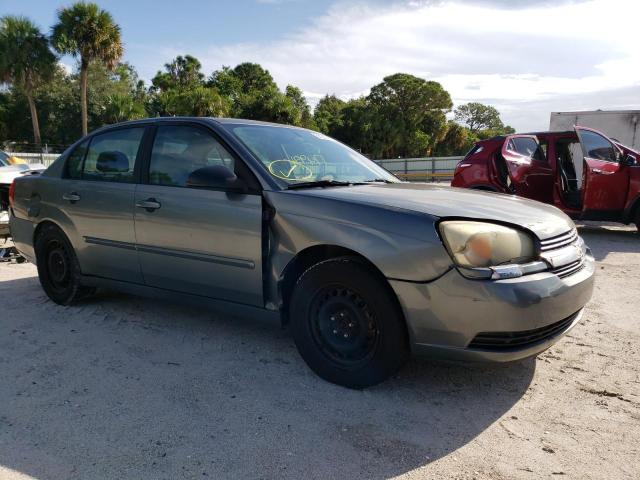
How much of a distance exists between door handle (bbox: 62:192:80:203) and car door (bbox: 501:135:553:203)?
21.6ft

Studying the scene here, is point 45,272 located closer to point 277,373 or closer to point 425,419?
point 277,373

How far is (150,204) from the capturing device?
3686 mm

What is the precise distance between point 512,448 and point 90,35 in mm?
33558

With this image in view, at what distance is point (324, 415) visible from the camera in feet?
8.66

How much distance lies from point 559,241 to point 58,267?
4.15 m

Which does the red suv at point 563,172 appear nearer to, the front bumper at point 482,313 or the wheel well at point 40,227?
the front bumper at point 482,313

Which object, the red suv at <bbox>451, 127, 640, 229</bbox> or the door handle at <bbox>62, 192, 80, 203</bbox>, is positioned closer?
the door handle at <bbox>62, 192, 80, 203</bbox>

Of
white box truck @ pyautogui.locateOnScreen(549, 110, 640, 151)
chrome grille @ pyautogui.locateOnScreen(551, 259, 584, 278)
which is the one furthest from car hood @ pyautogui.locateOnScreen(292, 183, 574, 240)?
white box truck @ pyautogui.locateOnScreen(549, 110, 640, 151)

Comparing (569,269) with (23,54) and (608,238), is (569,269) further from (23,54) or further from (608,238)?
(23,54)

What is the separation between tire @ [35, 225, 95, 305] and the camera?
4.45 m

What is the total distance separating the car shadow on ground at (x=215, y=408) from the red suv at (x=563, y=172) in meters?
5.67

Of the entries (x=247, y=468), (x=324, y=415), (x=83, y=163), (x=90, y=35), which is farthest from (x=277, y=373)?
(x=90, y=35)

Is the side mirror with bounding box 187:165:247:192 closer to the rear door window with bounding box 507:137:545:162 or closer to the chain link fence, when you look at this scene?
the rear door window with bounding box 507:137:545:162

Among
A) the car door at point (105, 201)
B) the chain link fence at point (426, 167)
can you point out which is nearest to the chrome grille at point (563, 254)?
the car door at point (105, 201)
